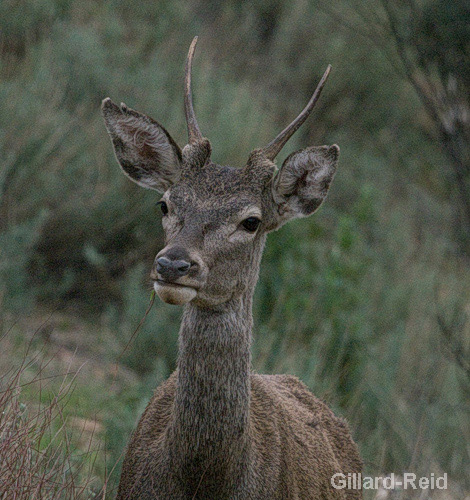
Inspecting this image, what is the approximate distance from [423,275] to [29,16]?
612 cm

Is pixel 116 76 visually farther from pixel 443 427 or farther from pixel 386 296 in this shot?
pixel 443 427

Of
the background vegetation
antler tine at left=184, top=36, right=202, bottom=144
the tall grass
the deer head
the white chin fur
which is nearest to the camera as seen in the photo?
the tall grass

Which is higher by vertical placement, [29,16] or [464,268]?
[29,16]

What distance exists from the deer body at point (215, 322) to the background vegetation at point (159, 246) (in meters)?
1.12

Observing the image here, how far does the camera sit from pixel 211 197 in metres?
4.05

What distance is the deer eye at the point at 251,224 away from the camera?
4.11 metres

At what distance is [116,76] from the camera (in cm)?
984

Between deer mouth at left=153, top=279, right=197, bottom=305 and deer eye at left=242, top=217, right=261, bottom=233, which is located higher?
deer eye at left=242, top=217, right=261, bottom=233

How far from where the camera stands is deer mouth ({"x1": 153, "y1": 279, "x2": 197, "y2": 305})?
355 cm

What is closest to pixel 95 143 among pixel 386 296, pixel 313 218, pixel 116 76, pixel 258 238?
pixel 116 76

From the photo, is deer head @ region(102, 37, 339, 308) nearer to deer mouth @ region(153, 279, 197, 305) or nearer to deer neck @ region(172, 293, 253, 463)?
deer mouth @ region(153, 279, 197, 305)

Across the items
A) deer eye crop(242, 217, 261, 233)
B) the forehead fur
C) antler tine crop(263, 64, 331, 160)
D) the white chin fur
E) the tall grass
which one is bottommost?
the tall grass

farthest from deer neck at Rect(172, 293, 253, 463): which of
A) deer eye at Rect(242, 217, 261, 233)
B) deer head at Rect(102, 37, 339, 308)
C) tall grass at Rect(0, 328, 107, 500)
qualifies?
tall grass at Rect(0, 328, 107, 500)

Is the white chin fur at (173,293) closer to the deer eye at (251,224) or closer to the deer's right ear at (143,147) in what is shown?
the deer eye at (251,224)
